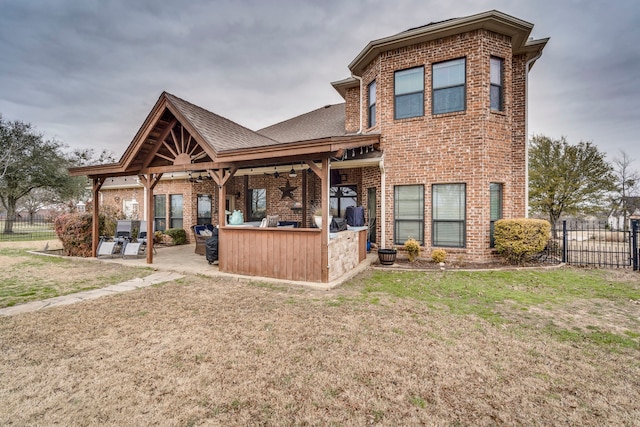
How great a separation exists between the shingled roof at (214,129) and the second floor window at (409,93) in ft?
14.1

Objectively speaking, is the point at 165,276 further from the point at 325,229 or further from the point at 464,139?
the point at 464,139

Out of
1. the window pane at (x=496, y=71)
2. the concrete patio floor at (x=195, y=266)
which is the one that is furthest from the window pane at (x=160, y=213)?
the window pane at (x=496, y=71)

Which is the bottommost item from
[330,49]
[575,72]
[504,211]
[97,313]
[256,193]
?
[97,313]

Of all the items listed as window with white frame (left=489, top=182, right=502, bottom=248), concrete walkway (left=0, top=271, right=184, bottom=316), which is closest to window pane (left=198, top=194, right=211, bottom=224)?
concrete walkway (left=0, top=271, right=184, bottom=316)

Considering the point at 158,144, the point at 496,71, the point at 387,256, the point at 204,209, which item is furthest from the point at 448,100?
the point at 204,209

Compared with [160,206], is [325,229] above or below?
below

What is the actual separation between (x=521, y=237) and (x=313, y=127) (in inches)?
344

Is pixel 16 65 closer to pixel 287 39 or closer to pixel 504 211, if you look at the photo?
pixel 287 39

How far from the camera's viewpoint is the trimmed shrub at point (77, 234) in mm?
9812

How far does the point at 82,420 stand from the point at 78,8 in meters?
13.9

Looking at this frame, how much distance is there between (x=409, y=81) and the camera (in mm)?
8883

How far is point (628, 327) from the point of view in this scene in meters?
3.90

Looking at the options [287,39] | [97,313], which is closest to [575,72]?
[287,39]

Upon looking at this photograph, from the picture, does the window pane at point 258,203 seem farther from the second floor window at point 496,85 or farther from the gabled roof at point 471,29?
the second floor window at point 496,85
